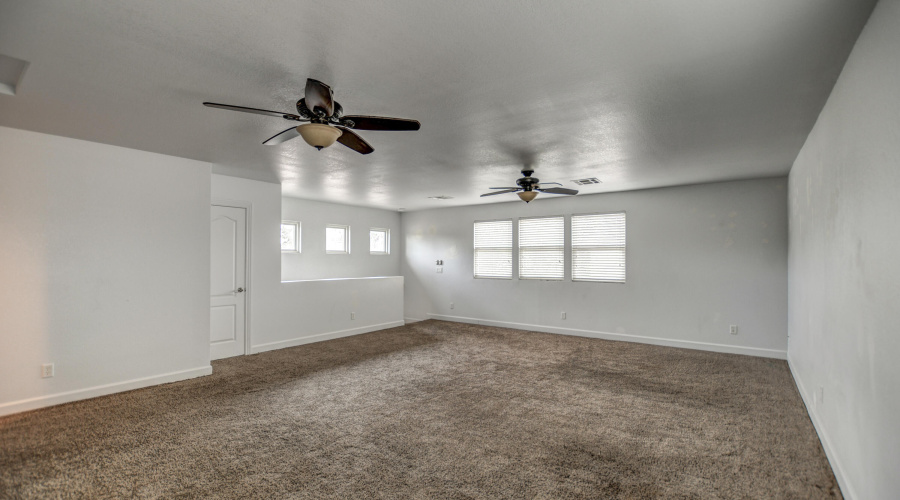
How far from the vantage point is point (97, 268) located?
13.1 feet

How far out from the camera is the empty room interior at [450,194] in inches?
77.7

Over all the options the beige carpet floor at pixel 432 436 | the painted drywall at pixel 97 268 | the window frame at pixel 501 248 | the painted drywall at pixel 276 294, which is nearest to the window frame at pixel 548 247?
the window frame at pixel 501 248

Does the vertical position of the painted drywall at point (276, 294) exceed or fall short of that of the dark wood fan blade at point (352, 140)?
it falls short

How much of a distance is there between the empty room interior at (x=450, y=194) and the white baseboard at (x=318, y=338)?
48 millimetres

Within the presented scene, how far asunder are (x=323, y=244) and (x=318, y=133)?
565 cm

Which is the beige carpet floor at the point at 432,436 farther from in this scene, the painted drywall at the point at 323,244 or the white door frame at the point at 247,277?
the painted drywall at the point at 323,244

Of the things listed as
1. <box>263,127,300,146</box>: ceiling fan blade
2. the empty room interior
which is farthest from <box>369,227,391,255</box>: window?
<box>263,127,300,146</box>: ceiling fan blade

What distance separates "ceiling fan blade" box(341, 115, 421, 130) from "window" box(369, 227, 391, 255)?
6413 millimetres

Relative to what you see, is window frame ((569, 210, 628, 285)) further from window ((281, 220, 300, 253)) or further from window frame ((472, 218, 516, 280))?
window ((281, 220, 300, 253))

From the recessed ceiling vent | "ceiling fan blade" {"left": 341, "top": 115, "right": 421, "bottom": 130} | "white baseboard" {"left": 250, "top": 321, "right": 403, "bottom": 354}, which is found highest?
the recessed ceiling vent

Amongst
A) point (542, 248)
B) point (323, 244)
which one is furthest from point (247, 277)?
point (542, 248)

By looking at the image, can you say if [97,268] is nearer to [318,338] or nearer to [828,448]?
[318,338]

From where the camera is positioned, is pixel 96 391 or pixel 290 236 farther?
pixel 290 236

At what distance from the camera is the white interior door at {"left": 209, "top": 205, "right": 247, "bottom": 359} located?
5418mm
